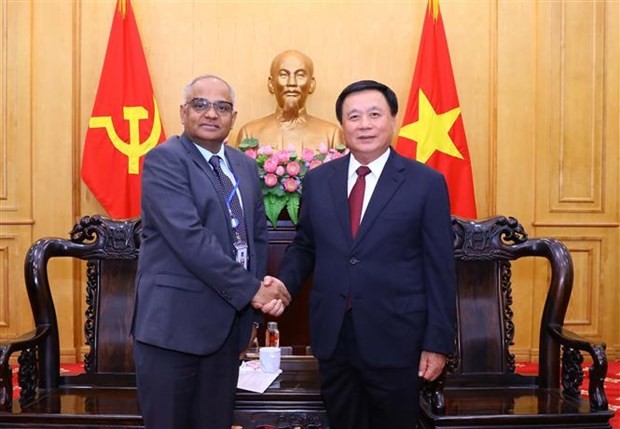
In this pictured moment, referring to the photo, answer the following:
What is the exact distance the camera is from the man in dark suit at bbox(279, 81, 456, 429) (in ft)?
6.77

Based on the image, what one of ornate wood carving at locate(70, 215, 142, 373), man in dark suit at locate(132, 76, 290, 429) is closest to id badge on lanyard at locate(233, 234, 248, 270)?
man in dark suit at locate(132, 76, 290, 429)

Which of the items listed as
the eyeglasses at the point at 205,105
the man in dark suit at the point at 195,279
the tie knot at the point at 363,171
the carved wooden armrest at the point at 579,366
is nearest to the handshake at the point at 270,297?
the man in dark suit at the point at 195,279

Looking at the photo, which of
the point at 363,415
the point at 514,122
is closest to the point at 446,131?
the point at 514,122

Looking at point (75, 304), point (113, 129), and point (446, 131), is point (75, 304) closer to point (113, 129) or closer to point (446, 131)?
point (113, 129)

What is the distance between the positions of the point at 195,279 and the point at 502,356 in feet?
4.79

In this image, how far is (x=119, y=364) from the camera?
2.98m

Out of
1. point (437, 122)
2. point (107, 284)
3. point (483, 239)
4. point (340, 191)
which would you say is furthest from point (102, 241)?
point (437, 122)

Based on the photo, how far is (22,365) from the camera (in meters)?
2.62

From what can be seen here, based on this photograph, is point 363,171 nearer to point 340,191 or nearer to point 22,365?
point 340,191

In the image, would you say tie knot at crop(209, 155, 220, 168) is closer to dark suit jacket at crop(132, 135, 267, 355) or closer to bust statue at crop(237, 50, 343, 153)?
dark suit jacket at crop(132, 135, 267, 355)

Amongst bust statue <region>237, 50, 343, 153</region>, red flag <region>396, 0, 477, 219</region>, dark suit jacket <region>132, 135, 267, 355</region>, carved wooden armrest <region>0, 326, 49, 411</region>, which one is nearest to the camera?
dark suit jacket <region>132, 135, 267, 355</region>

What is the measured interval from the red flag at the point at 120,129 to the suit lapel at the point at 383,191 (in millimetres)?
3072

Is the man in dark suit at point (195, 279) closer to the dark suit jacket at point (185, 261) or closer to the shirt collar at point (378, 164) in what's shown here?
the dark suit jacket at point (185, 261)

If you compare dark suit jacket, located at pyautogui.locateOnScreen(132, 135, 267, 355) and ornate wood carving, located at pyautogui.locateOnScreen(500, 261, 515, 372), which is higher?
dark suit jacket, located at pyautogui.locateOnScreen(132, 135, 267, 355)
